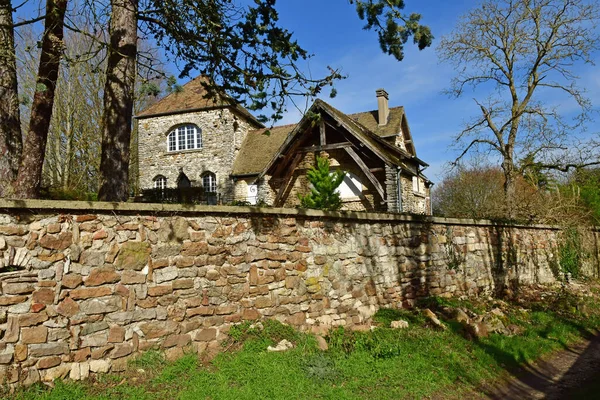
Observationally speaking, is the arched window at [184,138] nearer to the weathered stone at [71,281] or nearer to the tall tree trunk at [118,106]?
the tall tree trunk at [118,106]

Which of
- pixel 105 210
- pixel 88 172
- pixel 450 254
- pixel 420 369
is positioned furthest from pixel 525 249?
pixel 88 172

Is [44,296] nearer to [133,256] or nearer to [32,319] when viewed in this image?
[32,319]

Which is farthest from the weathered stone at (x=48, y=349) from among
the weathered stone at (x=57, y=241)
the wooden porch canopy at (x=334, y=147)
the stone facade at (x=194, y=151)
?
the stone facade at (x=194, y=151)

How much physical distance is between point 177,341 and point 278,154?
12630mm

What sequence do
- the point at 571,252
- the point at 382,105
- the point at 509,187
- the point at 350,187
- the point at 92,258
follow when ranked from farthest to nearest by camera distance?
the point at 382,105 < the point at 509,187 < the point at 350,187 < the point at 571,252 < the point at 92,258

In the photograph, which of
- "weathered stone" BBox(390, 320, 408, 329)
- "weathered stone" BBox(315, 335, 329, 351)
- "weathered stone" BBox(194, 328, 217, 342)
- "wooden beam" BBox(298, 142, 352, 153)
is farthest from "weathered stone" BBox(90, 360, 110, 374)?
"wooden beam" BBox(298, 142, 352, 153)

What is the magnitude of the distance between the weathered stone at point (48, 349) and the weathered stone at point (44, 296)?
1.35 ft

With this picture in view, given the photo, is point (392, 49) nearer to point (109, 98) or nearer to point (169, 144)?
point (109, 98)

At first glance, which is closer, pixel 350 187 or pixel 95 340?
pixel 95 340

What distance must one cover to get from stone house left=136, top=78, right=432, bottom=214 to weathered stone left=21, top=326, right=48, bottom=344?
12641 mm

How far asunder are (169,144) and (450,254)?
2017cm

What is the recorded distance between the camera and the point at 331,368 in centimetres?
553

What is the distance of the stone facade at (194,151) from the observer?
25172mm

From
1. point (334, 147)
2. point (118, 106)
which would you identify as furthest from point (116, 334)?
point (334, 147)
